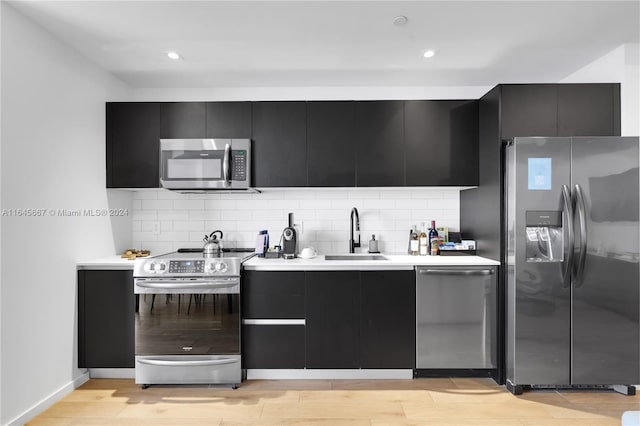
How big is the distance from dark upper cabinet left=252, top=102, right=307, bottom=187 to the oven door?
923 mm

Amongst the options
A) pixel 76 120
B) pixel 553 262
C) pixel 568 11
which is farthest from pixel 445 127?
pixel 76 120

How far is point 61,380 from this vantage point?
264 centimetres

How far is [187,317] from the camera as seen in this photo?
9.20 ft

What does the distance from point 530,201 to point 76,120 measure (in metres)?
3.32

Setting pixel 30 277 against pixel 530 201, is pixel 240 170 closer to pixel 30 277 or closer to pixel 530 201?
pixel 30 277

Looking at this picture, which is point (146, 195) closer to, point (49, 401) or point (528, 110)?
point (49, 401)

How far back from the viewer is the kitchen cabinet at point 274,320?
9.37ft

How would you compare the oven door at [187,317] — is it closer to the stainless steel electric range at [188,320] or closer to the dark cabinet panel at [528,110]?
the stainless steel electric range at [188,320]

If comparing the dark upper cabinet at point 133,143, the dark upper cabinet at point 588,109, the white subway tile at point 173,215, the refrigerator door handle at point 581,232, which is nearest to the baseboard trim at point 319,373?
the refrigerator door handle at point 581,232

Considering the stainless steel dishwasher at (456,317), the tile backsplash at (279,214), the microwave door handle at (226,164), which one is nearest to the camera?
the stainless steel dishwasher at (456,317)

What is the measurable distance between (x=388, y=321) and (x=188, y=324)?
1.49m

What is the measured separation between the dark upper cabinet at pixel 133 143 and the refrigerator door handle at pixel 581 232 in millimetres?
3165

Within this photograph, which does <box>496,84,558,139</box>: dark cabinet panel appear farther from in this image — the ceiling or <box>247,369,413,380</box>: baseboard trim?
<box>247,369,413,380</box>: baseboard trim

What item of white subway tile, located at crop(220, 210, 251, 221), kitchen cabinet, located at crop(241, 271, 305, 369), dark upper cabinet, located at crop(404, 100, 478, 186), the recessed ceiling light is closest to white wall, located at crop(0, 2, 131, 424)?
white subway tile, located at crop(220, 210, 251, 221)
